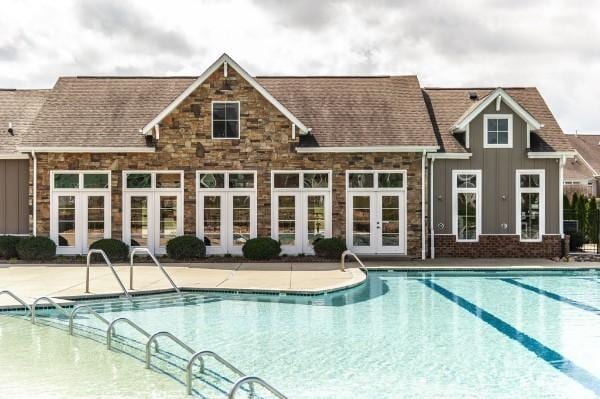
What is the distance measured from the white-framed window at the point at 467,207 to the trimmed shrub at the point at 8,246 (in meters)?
14.0

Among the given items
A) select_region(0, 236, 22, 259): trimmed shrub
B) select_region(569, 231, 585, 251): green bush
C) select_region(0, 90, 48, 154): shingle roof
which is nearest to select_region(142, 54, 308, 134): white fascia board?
select_region(0, 90, 48, 154): shingle roof

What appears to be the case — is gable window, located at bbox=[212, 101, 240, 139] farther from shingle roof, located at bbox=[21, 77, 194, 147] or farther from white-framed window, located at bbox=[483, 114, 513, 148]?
white-framed window, located at bbox=[483, 114, 513, 148]

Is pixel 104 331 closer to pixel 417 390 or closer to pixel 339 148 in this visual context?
pixel 417 390

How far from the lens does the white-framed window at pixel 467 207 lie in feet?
69.9

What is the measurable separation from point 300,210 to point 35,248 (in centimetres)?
819

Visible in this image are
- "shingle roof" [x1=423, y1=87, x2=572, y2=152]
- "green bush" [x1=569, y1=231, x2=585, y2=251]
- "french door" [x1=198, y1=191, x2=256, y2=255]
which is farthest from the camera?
"green bush" [x1=569, y1=231, x2=585, y2=251]

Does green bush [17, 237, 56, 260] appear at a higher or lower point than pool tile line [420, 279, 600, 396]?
higher

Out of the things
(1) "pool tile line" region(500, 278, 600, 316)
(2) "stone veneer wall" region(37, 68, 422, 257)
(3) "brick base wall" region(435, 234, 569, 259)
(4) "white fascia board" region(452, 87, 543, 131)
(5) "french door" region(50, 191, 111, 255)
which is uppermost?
(4) "white fascia board" region(452, 87, 543, 131)

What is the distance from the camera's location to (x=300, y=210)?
20719mm

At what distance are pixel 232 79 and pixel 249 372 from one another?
1370 cm

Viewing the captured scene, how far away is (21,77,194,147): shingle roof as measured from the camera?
20.7m

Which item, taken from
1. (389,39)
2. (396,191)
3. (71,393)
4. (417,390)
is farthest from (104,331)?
(389,39)

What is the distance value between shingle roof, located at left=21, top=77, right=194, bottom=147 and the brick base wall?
10.3m

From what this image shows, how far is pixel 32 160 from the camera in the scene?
2066 cm
